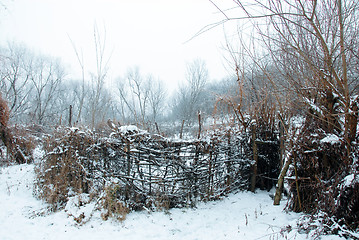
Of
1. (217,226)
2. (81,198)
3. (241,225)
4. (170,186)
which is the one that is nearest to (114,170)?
(81,198)

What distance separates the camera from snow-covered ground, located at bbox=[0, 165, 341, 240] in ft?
9.09

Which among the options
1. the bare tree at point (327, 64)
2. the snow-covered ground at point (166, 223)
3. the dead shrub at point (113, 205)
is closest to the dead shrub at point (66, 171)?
the snow-covered ground at point (166, 223)

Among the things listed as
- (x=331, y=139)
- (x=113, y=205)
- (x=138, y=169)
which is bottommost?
(x=113, y=205)

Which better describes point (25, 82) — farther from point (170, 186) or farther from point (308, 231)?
point (308, 231)

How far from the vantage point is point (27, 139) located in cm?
677

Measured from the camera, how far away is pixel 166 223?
125 inches

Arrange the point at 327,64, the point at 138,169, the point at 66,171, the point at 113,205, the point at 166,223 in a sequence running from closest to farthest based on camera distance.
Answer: the point at 327,64 → the point at 166,223 → the point at 113,205 → the point at 138,169 → the point at 66,171

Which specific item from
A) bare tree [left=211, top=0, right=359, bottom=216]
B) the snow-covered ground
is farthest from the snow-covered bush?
bare tree [left=211, top=0, right=359, bottom=216]

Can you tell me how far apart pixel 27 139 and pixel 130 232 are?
6.13m

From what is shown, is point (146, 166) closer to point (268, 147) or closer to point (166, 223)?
point (166, 223)

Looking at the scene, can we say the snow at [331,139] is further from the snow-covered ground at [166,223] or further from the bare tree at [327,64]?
the snow-covered ground at [166,223]

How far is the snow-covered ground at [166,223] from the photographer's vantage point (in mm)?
2770

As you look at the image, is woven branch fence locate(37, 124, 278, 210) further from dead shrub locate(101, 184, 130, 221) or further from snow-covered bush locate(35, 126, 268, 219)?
dead shrub locate(101, 184, 130, 221)

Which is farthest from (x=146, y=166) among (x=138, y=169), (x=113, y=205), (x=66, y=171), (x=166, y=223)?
(x=66, y=171)
